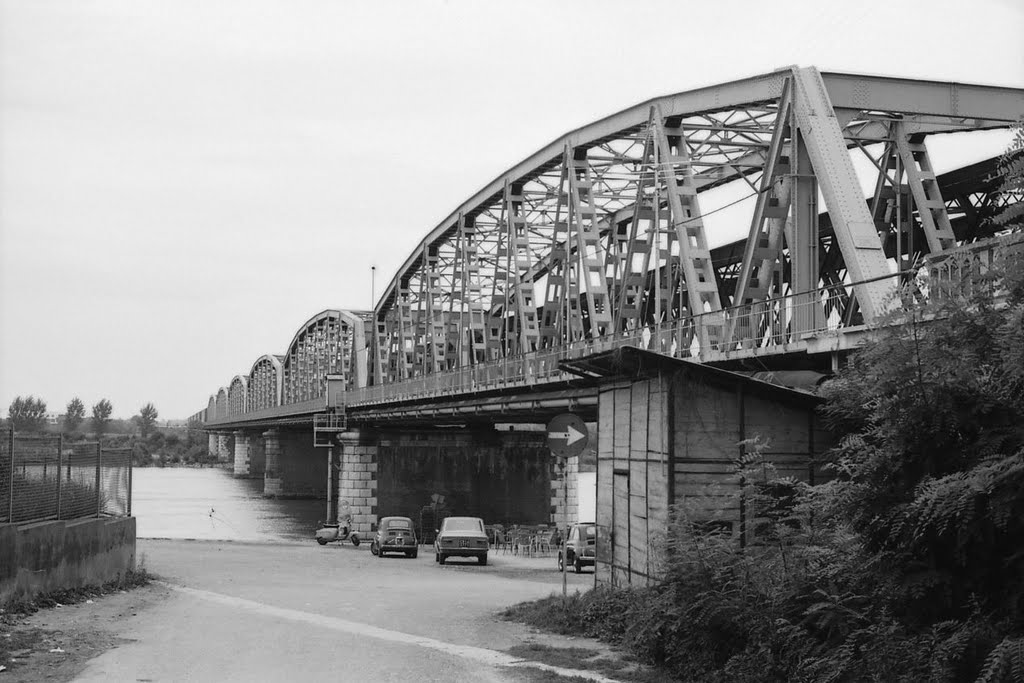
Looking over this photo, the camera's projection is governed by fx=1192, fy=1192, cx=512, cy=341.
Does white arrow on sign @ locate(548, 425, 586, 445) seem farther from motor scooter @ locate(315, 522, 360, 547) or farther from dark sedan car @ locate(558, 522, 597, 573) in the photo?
motor scooter @ locate(315, 522, 360, 547)

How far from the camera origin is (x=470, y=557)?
128ft

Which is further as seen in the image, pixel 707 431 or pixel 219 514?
pixel 219 514

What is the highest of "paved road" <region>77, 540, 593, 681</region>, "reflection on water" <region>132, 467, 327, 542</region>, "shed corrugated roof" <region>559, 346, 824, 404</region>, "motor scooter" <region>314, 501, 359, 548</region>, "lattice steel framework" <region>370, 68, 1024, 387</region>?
"lattice steel framework" <region>370, 68, 1024, 387</region>

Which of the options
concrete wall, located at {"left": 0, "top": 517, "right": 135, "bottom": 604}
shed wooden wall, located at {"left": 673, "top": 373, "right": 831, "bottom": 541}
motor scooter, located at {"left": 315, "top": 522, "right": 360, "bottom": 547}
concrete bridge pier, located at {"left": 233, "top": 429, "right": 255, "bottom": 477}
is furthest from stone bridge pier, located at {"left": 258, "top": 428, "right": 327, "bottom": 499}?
shed wooden wall, located at {"left": 673, "top": 373, "right": 831, "bottom": 541}

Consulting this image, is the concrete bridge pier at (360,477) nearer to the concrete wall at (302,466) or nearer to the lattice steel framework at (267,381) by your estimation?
the concrete wall at (302,466)

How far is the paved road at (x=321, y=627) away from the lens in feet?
42.7

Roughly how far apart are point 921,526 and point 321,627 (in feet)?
34.4

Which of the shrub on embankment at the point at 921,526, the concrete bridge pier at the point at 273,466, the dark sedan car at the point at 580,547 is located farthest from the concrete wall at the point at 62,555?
the concrete bridge pier at the point at 273,466

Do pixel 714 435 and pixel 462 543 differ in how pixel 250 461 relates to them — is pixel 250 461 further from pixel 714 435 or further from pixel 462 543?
pixel 714 435

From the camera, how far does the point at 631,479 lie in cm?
1845

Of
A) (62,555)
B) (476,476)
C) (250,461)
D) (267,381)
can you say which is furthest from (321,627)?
(267,381)

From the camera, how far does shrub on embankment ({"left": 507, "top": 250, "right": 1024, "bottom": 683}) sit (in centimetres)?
812

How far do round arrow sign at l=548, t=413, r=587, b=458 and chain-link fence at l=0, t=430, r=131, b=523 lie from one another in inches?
335

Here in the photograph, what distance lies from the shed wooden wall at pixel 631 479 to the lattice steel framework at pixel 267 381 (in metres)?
139
